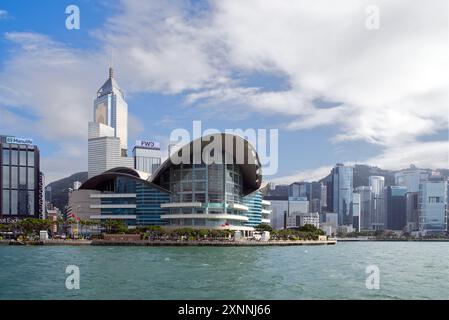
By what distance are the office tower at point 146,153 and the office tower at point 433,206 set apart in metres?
103

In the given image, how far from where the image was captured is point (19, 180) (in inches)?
5468

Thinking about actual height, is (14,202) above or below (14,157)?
below

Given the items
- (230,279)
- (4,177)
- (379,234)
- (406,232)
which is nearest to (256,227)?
(230,279)

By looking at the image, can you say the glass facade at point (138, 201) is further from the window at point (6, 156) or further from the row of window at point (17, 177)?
the window at point (6, 156)

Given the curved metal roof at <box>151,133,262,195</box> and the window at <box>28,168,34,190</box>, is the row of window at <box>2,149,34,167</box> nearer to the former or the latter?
the window at <box>28,168,34,190</box>

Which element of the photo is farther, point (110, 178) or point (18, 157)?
point (18, 157)

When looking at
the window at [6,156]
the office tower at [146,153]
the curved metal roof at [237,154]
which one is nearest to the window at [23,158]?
the window at [6,156]

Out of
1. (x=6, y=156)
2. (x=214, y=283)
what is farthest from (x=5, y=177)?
(x=214, y=283)

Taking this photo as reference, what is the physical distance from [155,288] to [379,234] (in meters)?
167

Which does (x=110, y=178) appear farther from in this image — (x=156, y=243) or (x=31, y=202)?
(x=31, y=202)

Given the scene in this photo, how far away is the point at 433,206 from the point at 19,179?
149m

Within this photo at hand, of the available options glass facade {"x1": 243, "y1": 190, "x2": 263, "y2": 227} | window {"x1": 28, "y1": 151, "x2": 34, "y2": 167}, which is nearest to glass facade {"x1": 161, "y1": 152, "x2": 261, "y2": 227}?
glass facade {"x1": 243, "y1": 190, "x2": 263, "y2": 227}

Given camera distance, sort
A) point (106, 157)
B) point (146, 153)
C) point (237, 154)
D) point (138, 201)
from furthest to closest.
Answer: point (106, 157) → point (146, 153) → point (138, 201) → point (237, 154)

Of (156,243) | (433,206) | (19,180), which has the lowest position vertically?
(433,206)
